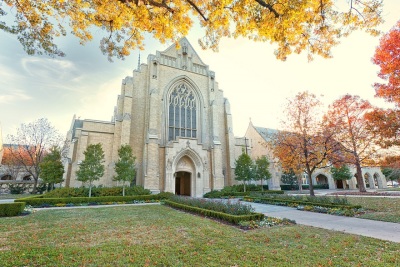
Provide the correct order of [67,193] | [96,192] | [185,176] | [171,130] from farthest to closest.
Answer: [185,176], [171,130], [96,192], [67,193]

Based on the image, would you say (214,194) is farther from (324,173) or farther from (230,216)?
(324,173)

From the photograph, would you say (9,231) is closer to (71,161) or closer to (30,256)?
(30,256)

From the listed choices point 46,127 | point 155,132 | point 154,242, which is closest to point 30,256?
point 154,242

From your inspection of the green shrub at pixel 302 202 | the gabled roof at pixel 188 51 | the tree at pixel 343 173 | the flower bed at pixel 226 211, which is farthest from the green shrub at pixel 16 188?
the tree at pixel 343 173

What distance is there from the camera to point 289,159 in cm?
1841

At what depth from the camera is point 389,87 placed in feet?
47.2

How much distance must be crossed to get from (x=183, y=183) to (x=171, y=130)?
287 inches

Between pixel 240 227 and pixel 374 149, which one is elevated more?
pixel 374 149

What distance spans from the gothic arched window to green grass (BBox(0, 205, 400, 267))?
1920cm

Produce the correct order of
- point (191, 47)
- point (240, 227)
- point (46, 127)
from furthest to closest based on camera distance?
1. point (46, 127)
2. point (191, 47)
3. point (240, 227)

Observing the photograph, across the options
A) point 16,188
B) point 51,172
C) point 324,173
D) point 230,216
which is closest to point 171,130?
point 51,172

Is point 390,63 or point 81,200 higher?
point 390,63

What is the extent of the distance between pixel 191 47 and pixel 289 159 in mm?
21096

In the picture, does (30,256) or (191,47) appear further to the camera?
(191,47)
